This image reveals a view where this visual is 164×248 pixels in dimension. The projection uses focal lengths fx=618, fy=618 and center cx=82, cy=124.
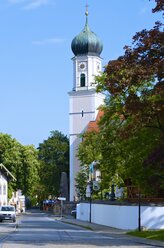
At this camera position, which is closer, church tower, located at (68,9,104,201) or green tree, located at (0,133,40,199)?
green tree, located at (0,133,40,199)

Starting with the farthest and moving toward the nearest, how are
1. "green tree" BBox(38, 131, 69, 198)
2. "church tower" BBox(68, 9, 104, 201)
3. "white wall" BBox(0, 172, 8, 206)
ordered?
"green tree" BBox(38, 131, 69, 198) → "church tower" BBox(68, 9, 104, 201) → "white wall" BBox(0, 172, 8, 206)

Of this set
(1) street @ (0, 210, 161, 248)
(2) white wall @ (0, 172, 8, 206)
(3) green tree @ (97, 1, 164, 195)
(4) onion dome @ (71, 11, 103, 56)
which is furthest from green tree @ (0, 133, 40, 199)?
(3) green tree @ (97, 1, 164, 195)

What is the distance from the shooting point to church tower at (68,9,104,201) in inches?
4267

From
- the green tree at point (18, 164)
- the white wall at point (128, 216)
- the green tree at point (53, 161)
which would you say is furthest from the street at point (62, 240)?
the green tree at point (53, 161)

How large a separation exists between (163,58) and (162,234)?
32.1ft

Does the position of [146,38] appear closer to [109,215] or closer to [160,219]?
[160,219]

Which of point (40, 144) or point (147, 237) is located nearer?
point (147, 237)

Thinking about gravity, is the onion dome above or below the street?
above

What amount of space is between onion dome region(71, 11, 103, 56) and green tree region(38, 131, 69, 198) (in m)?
21.0

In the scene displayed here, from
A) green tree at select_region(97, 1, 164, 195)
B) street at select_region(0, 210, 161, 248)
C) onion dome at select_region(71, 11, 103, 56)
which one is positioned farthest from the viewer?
onion dome at select_region(71, 11, 103, 56)

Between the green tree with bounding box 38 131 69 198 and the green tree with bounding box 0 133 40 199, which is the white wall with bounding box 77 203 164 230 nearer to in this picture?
the green tree with bounding box 0 133 40 199

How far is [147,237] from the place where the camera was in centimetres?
3136

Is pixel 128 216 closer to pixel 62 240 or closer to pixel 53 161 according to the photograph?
pixel 62 240

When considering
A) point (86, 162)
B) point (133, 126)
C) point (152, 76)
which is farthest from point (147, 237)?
point (86, 162)
